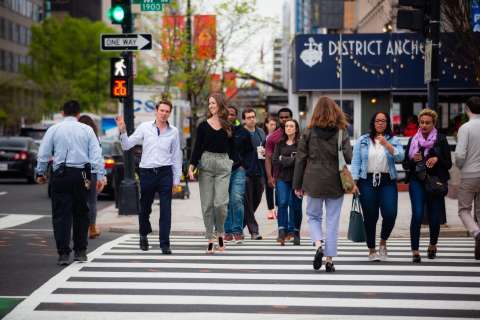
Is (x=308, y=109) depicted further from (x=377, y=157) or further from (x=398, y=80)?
(x=377, y=157)

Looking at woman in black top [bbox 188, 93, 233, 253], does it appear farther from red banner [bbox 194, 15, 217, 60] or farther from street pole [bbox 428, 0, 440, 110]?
red banner [bbox 194, 15, 217, 60]

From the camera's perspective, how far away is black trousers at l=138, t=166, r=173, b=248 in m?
12.3

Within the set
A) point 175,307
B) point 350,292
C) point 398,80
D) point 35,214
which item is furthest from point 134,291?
point 398,80

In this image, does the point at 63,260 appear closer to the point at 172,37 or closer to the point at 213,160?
the point at 213,160

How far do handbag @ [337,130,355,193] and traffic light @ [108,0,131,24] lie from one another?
8.34 metres

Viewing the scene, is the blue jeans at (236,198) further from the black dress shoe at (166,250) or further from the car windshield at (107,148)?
the car windshield at (107,148)

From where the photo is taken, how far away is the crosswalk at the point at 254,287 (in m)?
7.94

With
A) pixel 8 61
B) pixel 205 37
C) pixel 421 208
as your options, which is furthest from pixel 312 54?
pixel 8 61

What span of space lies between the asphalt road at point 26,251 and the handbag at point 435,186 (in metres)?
4.32

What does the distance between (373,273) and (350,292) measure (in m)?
1.42

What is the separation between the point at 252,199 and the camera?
14.7 metres

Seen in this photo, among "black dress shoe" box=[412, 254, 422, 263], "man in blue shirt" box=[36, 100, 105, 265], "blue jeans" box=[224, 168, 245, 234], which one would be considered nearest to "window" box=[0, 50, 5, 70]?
"blue jeans" box=[224, 168, 245, 234]

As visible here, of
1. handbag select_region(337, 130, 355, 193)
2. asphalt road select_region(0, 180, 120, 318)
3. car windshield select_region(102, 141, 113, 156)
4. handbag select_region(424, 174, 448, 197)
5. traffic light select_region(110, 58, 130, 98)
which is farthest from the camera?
car windshield select_region(102, 141, 113, 156)

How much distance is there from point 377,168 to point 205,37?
32660 millimetres
